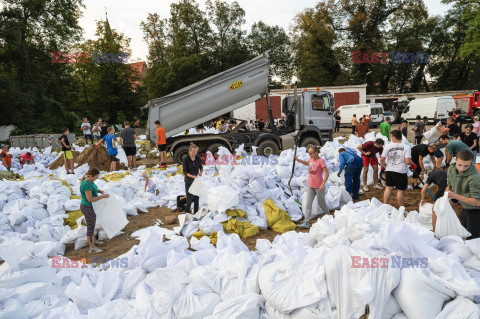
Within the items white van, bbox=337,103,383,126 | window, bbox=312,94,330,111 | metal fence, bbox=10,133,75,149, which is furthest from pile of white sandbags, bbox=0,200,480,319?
white van, bbox=337,103,383,126

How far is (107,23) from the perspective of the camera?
25.5 metres

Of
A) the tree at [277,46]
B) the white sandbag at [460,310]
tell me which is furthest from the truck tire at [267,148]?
the tree at [277,46]

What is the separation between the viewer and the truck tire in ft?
29.5

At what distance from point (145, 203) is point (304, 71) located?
2692 centimetres

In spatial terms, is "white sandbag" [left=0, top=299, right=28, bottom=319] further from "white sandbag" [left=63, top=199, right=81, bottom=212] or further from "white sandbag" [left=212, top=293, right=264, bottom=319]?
"white sandbag" [left=63, top=199, right=81, bottom=212]

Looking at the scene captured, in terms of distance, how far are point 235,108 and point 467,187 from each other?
22.1 ft

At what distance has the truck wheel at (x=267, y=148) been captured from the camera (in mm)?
9000

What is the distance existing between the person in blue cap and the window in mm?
3823

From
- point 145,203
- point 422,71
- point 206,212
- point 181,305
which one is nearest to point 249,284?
point 181,305

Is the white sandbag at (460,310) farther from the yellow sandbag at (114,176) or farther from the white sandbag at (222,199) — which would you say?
the yellow sandbag at (114,176)

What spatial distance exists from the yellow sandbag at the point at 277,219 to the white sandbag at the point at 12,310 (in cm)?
327

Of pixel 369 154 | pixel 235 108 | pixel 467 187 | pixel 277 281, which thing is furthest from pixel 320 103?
pixel 277 281

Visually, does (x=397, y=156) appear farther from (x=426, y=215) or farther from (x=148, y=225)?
(x=148, y=225)

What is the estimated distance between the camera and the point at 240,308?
2.26m
